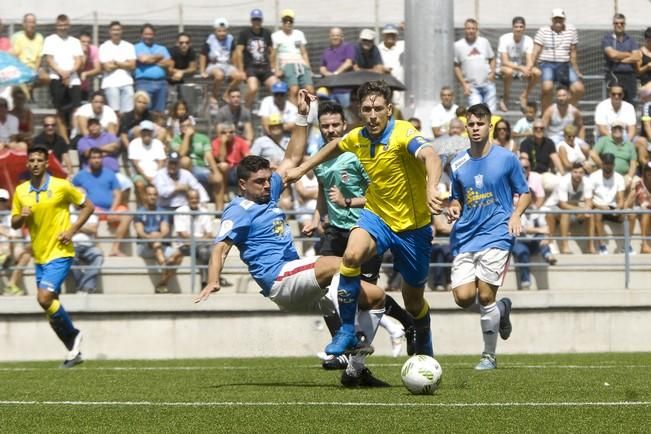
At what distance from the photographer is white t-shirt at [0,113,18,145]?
19.5 m

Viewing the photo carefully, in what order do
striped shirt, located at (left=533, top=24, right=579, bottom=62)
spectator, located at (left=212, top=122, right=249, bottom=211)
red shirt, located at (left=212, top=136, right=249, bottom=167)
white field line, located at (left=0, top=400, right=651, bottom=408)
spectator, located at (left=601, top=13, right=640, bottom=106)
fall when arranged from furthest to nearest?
spectator, located at (left=601, top=13, right=640, bottom=106) < striped shirt, located at (left=533, top=24, right=579, bottom=62) < red shirt, located at (left=212, top=136, right=249, bottom=167) < spectator, located at (left=212, top=122, right=249, bottom=211) < white field line, located at (left=0, top=400, right=651, bottom=408)

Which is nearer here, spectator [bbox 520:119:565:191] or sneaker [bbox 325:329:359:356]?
sneaker [bbox 325:329:359:356]

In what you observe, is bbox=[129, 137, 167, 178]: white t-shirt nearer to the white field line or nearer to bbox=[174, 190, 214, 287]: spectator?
bbox=[174, 190, 214, 287]: spectator

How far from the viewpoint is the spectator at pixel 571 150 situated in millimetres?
19578

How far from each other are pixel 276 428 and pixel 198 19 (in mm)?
18607

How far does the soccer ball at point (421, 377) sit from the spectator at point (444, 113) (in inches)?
397

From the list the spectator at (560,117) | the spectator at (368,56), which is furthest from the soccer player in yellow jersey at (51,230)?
the spectator at (560,117)

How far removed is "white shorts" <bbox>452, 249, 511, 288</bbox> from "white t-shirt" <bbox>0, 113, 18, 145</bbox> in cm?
889

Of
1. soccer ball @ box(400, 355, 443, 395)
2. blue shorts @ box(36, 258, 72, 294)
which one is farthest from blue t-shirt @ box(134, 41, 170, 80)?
soccer ball @ box(400, 355, 443, 395)

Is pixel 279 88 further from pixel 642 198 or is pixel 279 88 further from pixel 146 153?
pixel 642 198

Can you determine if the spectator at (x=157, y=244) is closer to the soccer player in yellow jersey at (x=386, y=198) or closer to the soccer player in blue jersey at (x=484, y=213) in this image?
the soccer player in blue jersey at (x=484, y=213)

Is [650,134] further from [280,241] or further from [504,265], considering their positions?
[280,241]

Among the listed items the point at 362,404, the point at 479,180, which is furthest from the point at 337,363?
the point at 479,180

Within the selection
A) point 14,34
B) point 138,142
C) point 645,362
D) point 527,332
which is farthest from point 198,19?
point 645,362
